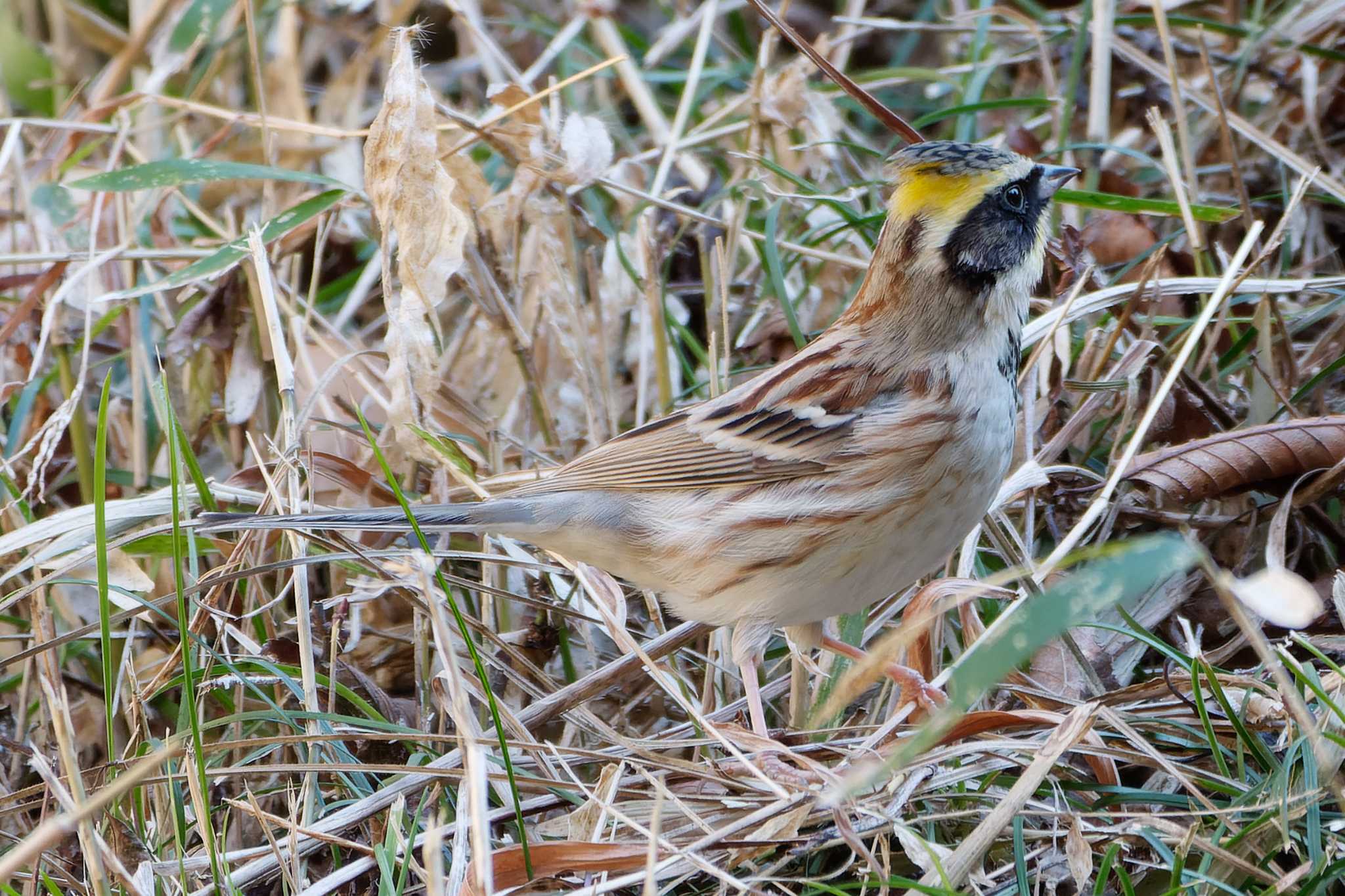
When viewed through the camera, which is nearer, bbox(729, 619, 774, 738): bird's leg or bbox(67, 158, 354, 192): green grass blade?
bbox(729, 619, 774, 738): bird's leg

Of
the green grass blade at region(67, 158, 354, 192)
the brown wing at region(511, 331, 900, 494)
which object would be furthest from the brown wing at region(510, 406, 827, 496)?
the green grass blade at region(67, 158, 354, 192)

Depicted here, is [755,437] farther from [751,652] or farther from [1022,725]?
[1022,725]

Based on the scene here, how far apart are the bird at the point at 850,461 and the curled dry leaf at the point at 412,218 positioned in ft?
1.22

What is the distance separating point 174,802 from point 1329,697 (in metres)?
1.89

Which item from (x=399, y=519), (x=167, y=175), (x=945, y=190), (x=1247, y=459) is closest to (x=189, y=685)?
(x=399, y=519)

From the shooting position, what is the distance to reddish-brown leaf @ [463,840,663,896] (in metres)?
2.17

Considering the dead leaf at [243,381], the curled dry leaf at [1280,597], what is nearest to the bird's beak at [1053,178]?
the curled dry leaf at [1280,597]

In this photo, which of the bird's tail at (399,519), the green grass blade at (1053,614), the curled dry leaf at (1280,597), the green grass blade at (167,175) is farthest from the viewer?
the green grass blade at (167,175)

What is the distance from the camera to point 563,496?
272cm

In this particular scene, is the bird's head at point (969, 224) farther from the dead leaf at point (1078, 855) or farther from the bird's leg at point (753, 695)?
the dead leaf at point (1078, 855)

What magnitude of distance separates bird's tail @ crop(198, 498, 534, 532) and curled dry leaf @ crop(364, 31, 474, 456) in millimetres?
343

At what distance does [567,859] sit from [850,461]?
0.94m

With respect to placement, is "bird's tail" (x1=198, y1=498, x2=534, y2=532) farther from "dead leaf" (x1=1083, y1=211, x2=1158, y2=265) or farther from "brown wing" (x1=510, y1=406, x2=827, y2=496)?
"dead leaf" (x1=1083, y1=211, x2=1158, y2=265)

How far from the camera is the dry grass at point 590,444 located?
219cm
